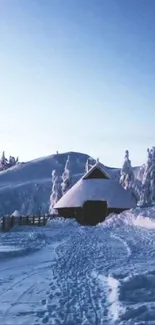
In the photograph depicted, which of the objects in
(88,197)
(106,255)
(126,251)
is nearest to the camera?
(106,255)

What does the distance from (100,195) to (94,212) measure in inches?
84.2

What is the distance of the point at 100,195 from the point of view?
43.9 m

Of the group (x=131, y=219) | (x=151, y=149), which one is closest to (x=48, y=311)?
(x=131, y=219)

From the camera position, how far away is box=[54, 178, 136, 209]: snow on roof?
43312 millimetres

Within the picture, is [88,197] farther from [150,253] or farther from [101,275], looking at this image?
[101,275]

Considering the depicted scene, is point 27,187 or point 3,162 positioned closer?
point 27,187

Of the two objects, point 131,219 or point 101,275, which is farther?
point 131,219

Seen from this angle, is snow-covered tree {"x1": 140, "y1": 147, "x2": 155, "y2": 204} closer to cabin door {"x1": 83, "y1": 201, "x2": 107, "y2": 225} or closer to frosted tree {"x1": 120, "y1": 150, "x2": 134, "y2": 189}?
frosted tree {"x1": 120, "y1": 150, "x2": 134, "y2": 189}

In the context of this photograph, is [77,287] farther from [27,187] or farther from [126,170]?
[27,187]


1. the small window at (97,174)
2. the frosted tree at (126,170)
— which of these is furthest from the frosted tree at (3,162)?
the small window at (97,174)

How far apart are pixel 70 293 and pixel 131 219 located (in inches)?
958

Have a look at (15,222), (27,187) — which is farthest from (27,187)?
(15,222)

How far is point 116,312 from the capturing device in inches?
256

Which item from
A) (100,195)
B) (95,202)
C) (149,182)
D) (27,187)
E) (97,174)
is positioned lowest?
(95,202)
